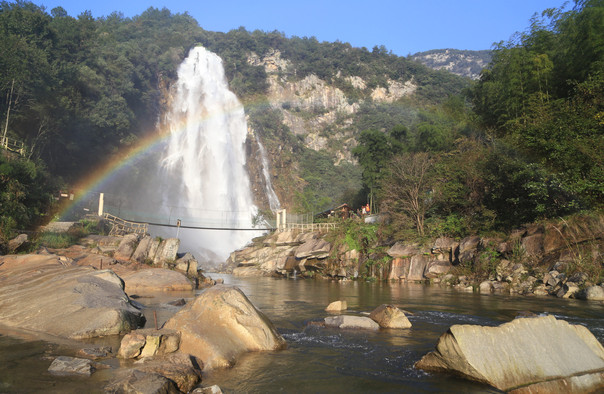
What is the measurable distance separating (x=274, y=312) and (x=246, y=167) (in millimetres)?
53542

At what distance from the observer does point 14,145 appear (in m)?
28.8

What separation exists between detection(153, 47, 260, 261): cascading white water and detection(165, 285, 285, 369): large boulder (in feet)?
132

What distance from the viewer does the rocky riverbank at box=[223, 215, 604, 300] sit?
13.7 metres

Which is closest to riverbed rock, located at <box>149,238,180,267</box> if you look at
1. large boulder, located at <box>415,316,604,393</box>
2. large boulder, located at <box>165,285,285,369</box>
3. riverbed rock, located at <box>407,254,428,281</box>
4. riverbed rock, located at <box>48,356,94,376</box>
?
riverbed rock, located at <box>407,254,428,281</box>

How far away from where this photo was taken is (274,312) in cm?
1028

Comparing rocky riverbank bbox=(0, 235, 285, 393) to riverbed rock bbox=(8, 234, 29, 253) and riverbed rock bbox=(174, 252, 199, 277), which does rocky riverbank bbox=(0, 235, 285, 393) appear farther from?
riverbed rock bbox=(174, 252, 199, 277)

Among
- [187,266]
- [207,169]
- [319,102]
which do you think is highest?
[319,102]

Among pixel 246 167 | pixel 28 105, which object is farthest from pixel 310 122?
pixel 28 105

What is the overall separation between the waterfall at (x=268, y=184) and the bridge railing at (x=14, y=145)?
120 ft

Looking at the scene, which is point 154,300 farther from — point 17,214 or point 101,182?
point 101,182

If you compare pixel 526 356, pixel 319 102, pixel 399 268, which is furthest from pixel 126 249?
pixel 319 102

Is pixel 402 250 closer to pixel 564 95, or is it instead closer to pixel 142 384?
pixel 564 95

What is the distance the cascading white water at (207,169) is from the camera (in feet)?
170

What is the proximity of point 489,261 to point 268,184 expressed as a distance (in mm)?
51317
